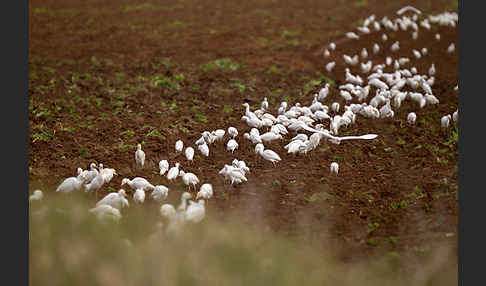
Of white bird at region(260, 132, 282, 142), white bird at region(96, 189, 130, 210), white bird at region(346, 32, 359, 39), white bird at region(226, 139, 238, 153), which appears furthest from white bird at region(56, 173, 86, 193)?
white bird at region(346, 32, 359, 39)

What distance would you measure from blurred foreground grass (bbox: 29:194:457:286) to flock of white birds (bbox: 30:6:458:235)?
30 centimetres

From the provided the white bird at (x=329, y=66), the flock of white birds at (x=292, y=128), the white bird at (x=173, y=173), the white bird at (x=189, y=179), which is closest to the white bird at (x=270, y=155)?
the flock of white birds at (x=292, y=128)

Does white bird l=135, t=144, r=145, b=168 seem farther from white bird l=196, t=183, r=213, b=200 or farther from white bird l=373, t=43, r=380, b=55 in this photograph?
white bird l=373, t=43, r=380, b=55

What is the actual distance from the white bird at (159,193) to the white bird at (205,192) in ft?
1.42

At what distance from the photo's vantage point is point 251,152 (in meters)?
8.93

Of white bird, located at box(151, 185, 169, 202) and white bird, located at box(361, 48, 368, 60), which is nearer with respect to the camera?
white bird, located at box(151, 185, 169, 202)

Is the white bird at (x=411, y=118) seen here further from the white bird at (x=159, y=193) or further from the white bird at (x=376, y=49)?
the white bird at (x=159, y=193)

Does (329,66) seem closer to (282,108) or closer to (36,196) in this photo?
(282,108)

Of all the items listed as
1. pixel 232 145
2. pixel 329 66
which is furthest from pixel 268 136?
pixel 329 66

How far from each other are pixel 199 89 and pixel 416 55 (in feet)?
19.3

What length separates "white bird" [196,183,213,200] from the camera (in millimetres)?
7168

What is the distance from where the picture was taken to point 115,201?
679cm

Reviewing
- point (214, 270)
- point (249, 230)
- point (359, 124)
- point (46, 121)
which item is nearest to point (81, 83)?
point (46, 121)

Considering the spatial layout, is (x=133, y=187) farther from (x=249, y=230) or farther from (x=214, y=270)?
(x=214, y=270)
